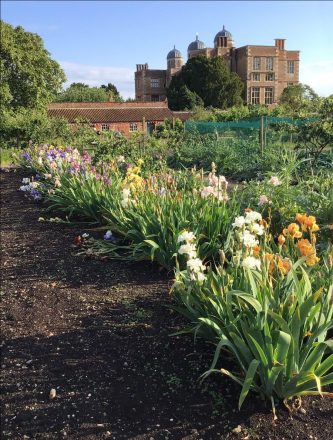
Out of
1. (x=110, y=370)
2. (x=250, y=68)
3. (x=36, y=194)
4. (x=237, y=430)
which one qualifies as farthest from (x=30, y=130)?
→ (x=250, y=68)

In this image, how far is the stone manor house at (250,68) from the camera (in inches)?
3174

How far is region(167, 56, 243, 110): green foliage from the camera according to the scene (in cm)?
6744

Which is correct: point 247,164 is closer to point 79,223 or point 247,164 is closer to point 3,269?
point 79,223

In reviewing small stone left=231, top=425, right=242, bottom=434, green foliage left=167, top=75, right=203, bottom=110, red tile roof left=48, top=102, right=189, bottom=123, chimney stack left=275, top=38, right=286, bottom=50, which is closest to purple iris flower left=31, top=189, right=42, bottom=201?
small stone left=231, top=425, right=242, bottom=434

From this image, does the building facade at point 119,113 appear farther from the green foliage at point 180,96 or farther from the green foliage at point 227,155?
the green foliage at point 227,155

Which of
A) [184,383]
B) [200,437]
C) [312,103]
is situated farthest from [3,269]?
[312,103]

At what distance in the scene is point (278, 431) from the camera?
6.53 feet

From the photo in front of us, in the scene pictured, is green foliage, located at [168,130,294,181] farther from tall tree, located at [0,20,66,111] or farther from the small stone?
tall tree, located at [0,20,66,111]

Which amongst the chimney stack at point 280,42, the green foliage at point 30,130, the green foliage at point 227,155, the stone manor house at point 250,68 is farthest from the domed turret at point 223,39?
the green foliage at point 227,155

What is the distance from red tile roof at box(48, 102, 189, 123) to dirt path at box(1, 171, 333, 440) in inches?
1948

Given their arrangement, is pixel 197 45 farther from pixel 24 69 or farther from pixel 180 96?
pixel 24 69

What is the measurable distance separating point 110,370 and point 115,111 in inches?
2094

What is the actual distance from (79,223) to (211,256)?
240cm

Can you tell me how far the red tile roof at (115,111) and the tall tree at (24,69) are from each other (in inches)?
679
